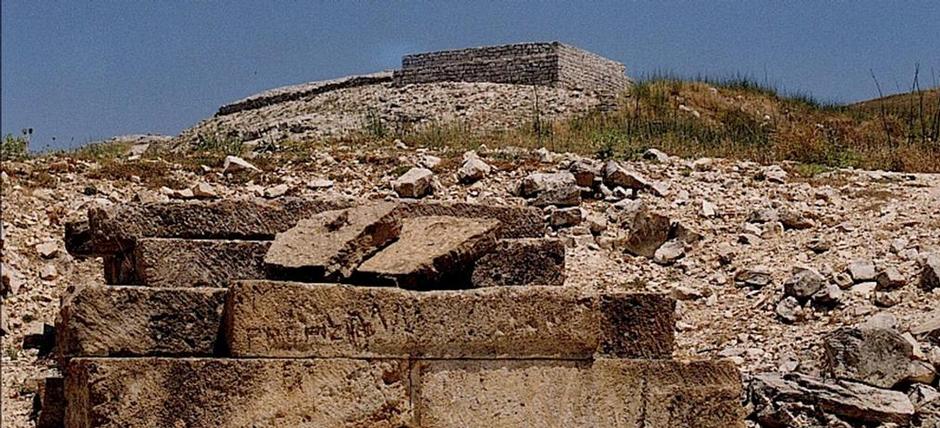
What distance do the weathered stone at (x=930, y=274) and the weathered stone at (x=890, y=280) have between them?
5.6 inches

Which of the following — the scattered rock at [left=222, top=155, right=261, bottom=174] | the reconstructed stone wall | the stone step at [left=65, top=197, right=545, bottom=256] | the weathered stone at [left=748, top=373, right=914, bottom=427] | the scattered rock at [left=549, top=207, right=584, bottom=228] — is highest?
the reconstructed stone wall

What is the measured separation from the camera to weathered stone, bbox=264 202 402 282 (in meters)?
3.91

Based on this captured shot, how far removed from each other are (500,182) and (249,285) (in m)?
8.76

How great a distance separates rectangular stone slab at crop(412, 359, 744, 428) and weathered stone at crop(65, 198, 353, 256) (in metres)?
0.94

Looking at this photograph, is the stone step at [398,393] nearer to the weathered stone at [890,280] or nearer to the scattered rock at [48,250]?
the weathered stone at [890,280]

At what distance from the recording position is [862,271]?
9.42m

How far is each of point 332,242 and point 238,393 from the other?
62 centimetres

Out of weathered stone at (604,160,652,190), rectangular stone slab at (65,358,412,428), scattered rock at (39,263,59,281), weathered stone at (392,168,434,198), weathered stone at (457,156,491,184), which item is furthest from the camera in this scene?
weathered stone at (457,156,491,184)

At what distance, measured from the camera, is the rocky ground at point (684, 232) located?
8.81m

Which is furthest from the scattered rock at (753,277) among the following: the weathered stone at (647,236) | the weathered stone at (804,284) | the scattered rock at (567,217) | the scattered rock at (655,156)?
the scattered rock at (655,156)

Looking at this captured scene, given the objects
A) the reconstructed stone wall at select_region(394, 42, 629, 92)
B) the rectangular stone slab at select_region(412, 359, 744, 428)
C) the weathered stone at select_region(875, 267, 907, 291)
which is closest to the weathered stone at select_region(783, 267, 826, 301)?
the weathered stone at select_region(875, 267, 907, 291)

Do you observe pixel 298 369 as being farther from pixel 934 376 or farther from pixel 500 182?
pixel 500 182

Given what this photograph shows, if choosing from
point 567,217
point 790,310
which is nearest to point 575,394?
point 790,310

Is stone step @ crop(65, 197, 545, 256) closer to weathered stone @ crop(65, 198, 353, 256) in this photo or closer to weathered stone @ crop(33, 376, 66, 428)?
weathered stone @ crop(65, 198, 353, 256)
